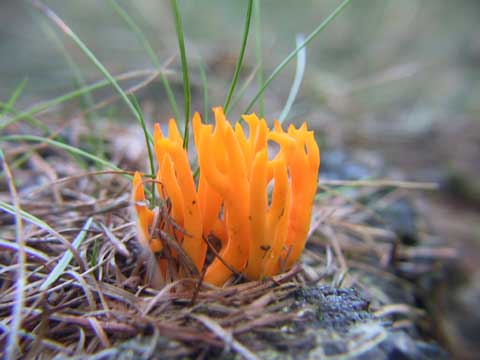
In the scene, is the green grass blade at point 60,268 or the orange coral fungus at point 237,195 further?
the green grass blade at point 60,268

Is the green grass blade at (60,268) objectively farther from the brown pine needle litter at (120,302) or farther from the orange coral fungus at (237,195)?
the orange coral fungus at (237,195)

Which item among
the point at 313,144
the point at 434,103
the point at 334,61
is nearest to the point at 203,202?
the point at 313,144

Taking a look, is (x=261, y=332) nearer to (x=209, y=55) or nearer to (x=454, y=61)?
(x=209, y=55)

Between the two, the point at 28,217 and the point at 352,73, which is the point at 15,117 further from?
the point at 352,73

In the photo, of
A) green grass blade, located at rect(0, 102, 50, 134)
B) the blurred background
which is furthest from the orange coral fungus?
the blurred background

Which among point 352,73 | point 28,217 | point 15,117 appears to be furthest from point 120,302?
point 352,73

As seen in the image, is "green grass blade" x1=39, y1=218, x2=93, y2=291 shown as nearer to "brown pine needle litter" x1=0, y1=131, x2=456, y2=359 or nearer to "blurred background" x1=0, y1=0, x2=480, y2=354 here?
"brown pine needle litter" x1=0, y1=131, x2=456, y2=359

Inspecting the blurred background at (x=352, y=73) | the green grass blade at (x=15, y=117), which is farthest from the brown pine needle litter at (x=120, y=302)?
the blurred background at (x=352, y=73)
